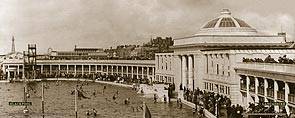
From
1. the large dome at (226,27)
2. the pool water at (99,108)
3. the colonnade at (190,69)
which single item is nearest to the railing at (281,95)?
the pool water at (99,108)

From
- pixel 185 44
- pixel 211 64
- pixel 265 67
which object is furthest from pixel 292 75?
pixel 185 44

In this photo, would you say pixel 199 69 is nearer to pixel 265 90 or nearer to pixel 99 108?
pixel 99 108

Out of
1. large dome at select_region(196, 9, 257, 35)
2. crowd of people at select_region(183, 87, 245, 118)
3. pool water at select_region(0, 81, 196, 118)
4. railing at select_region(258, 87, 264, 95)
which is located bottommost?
pool water at select_region(0, 81, 196, 118)

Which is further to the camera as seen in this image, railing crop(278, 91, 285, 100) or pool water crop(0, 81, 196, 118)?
pool water crop(0, 81, 196, 118)

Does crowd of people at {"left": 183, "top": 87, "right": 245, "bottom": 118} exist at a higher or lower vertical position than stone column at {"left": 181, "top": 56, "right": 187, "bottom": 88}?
lower

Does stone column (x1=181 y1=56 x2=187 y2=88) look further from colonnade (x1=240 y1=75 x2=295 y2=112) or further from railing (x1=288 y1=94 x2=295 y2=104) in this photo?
railing (x1=288 y1=94 x2=295 y2=104)

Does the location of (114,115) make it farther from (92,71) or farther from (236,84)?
(92,71)

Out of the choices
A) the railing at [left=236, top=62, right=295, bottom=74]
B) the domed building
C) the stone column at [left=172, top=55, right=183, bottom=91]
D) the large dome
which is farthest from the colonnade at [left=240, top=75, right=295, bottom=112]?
the stone column at [left=172, top=55, right=183, bottom=91]

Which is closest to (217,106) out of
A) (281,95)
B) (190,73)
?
(281,95)
